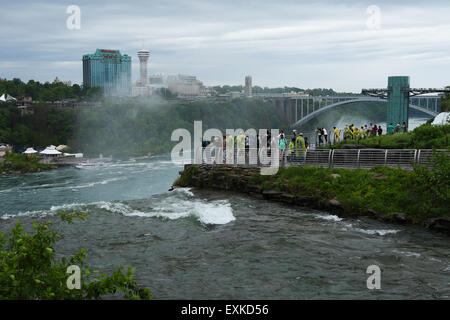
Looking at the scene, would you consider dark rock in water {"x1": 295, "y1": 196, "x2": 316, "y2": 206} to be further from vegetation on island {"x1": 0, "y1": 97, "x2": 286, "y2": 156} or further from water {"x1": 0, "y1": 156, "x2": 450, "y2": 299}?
vegetation on island {"x1": 0, "y1": 97, "x2": 286, "y2": 156}

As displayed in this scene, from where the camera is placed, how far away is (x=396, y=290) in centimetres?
949

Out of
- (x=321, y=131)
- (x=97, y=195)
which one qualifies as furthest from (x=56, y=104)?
Result: (x=321, y=131)

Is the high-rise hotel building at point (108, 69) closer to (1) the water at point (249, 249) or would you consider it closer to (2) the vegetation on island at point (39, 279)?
(1) the water at point (249, 249)

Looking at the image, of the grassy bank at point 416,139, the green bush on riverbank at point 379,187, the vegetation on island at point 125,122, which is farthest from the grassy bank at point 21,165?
the grassy bank at point 416,139

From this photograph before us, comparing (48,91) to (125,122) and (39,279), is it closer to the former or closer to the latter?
(125,122)

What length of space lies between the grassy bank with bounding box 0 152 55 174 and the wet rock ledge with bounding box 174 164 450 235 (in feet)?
158

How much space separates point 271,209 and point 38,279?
1172 cm

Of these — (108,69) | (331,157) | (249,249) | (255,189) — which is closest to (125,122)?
(108,69)

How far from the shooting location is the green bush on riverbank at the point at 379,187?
14.6 metres

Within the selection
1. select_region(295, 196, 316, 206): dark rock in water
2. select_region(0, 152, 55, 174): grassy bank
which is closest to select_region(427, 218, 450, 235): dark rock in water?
select_region(295, 196, 316, 206): dark rock in water

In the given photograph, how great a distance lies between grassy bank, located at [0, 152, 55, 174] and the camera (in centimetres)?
6500

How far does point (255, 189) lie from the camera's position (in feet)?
64.0

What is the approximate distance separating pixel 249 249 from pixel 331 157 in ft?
27.1

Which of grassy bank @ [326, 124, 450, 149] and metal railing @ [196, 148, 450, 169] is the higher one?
grassy bank @ [326, 124, 450, 149]
